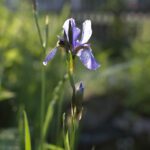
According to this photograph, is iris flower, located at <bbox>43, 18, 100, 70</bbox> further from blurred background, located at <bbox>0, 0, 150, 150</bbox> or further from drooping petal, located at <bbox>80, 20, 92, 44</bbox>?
blurred background, located at <bbox>0, 0, 150, 150</bbox>

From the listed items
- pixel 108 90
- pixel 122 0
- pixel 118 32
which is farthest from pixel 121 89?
pixel 122 0

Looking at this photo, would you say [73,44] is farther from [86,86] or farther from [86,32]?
[86,86]

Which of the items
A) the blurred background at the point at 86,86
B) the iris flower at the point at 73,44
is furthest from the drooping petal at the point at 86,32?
the blurred background at the point at 86,86

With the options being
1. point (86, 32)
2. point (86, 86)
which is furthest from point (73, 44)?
point (86, 86)

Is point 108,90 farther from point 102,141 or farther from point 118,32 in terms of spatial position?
point 118,32

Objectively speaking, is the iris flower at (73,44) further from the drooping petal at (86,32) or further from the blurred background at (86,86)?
the blurred background at (86,86)
